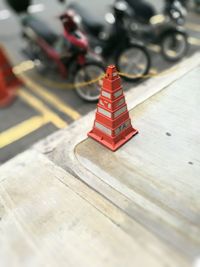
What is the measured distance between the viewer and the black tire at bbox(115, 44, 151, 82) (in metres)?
5.39

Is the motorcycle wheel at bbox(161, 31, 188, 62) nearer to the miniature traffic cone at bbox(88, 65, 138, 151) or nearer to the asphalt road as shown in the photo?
the asphalt road

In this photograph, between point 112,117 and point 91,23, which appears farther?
point 91,23

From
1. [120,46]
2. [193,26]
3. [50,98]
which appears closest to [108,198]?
[50,98]

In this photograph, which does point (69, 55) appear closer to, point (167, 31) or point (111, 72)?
point (111, 72)

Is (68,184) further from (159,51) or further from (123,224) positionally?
(159,51)

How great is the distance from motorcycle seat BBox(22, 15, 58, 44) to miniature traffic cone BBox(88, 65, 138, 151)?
2461mm

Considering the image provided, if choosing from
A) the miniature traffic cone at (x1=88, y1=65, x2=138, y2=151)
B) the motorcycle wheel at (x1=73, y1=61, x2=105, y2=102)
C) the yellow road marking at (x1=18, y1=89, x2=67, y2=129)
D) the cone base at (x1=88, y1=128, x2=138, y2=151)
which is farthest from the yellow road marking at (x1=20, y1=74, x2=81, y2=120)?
the miniature traffic cone at (x1=88, y1=65, x2=138, y2=151)

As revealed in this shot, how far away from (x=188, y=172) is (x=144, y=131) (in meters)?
0.90

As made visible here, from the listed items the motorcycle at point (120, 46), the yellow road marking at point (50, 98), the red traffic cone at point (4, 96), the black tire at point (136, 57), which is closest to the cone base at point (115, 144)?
the yellow road marking at point (50, 98)

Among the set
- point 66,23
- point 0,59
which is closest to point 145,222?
point 66,23

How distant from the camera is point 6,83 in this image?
5.36 m

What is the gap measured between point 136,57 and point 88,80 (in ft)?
3.45

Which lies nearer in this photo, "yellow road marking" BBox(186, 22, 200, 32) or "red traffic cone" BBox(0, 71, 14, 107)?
"red traffic cone" BBox(0, 71, 14, 107)

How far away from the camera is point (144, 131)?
4.10 metres
